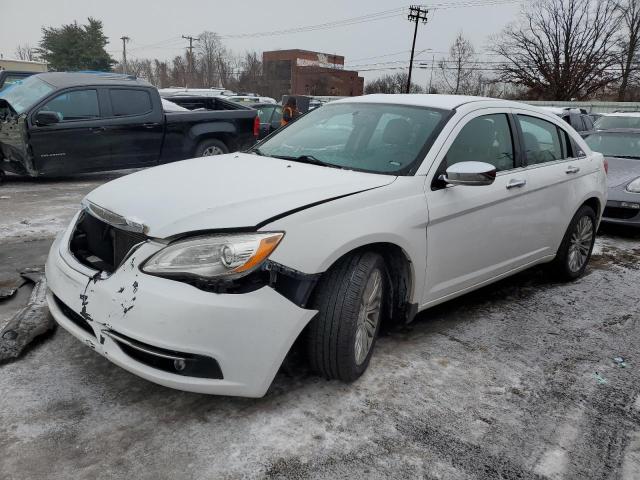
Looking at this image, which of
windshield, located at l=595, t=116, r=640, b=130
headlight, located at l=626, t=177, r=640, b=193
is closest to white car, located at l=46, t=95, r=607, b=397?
headlight, located at l=626, t=177, r=640, b=193

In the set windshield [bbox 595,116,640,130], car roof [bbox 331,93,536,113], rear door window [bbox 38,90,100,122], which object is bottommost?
windshield [bbox 595,116,640,130]

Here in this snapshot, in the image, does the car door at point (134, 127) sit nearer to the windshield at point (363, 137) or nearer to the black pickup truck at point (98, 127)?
the black pickup truck at point (98, 127)

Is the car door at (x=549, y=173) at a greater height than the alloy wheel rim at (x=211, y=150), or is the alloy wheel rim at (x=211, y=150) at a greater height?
the car door at (x=549, y=173)

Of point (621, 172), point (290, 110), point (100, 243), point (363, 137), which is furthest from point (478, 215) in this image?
point (290, 110)

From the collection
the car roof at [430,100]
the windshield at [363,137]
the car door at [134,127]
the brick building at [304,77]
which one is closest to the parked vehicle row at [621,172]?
the car roof at [430,100]

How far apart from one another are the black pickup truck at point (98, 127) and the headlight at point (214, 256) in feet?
21.8

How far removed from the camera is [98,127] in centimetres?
858

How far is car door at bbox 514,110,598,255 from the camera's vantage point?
406cm

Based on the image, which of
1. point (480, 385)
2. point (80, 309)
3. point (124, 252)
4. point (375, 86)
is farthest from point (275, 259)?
point (375, 86)

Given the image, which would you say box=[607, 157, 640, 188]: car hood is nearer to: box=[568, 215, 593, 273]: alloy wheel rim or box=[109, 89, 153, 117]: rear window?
box=[568, 215, 593, 273]: alloy wheel rim

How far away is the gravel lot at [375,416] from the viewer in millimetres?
2289

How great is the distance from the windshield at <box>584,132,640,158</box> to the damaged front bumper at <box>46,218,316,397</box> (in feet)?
23.7

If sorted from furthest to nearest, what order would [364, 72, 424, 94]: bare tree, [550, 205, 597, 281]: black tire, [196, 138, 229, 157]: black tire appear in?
[364, 72, 424, 94]: bare tree < [196, 138, 229, 157]: black tire < [550, 205, 597, 281]: black tire

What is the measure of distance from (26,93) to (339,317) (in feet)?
26.0
